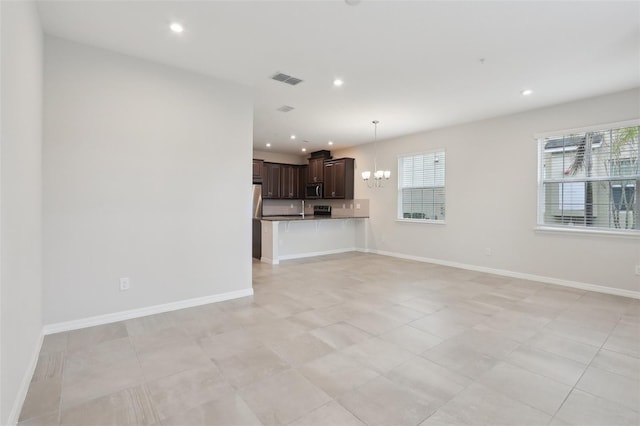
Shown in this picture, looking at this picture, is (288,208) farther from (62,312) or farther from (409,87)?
(62,312)

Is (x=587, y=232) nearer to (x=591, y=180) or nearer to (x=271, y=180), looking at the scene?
(x=591, y=180)

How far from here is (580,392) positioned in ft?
6.73

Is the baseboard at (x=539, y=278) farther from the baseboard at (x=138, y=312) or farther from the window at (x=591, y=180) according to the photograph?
the baseboard at (x=138, y=312)

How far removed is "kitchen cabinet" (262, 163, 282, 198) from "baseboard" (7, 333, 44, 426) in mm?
6310

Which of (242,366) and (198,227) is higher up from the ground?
(198,227)


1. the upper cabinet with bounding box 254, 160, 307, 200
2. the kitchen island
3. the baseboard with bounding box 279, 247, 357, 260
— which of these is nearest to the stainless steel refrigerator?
the kitchen island

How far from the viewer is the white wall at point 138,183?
115 inches

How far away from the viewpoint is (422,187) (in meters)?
6.70

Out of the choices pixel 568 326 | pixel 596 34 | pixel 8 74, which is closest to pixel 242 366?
pixel 8 74

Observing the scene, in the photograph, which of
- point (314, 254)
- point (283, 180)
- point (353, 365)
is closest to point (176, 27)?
point (353, 365)

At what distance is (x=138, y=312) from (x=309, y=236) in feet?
13.9

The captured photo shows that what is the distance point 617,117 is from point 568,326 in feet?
10.1

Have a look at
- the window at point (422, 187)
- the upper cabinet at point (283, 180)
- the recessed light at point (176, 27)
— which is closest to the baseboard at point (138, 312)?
the recessed light at point (176, 27)

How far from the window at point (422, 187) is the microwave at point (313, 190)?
2.42 m
